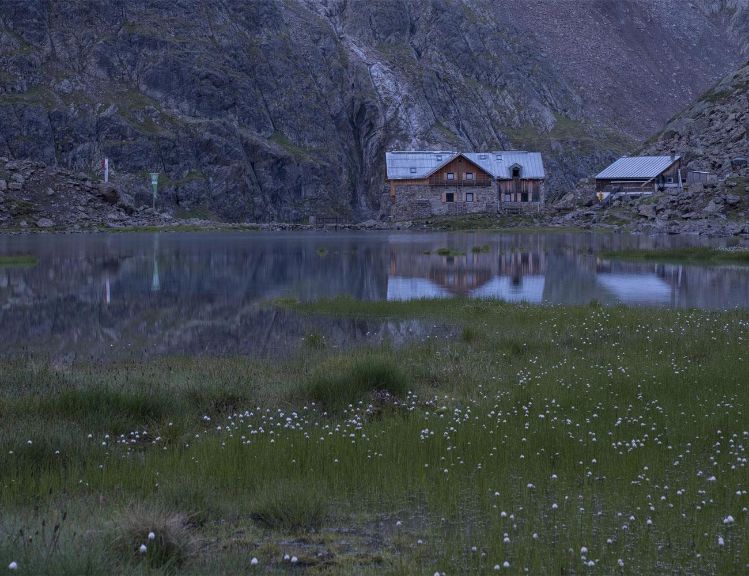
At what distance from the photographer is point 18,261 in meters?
54.4

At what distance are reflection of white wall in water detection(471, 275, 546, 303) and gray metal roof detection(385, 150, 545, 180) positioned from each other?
305 feet

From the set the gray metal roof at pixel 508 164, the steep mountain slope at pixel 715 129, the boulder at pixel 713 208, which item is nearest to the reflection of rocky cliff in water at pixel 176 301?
the boulder at pixel 713 208

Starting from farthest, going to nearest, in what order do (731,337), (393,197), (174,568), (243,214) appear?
(243,214)
(393,197)
(731,337)
(174,568)

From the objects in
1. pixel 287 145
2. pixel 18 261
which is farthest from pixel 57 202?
pixel 18 261

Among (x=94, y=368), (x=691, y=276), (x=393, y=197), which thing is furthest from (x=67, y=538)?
(x=393, y=197)

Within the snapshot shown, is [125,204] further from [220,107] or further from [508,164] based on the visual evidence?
[508,164]

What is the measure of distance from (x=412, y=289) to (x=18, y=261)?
95.8ft

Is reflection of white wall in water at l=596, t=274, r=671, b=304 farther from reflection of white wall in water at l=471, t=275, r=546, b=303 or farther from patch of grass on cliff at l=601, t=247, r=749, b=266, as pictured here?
patch of grass on cliff at l=601, t=247, r=749, b=266

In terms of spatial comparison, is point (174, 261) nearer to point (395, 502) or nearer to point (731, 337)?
point (731, 337)

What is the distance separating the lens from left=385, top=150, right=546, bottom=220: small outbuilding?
137125mm

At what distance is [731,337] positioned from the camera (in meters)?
21.8

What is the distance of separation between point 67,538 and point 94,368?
40.4 feet

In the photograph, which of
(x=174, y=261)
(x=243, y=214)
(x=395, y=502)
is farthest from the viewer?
(x=243, y=214)

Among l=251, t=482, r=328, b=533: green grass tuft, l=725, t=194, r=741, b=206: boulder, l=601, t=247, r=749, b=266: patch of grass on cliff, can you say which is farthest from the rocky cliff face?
l=251, t=482, r=328, b=533: green grass tuft
